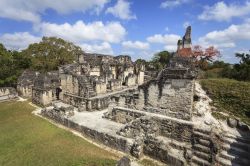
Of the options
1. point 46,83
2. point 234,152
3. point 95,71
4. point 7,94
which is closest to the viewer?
point 234,152

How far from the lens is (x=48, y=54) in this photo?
3069 centimetres

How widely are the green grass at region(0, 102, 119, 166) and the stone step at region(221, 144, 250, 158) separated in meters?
5.07

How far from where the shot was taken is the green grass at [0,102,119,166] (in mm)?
8469

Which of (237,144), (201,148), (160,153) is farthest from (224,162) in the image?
(160,153)

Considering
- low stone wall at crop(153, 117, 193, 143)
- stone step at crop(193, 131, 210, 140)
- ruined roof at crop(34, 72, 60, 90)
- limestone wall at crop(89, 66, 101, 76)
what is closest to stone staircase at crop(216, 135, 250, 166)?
stone step at crop(193, 131, 210, 140)

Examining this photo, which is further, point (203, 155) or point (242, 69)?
point (242, 69)

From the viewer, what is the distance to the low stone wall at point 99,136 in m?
9.48

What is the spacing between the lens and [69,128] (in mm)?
12445

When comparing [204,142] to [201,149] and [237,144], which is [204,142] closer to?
[201,149]

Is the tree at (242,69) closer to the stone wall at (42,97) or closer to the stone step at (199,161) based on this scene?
the stone step at (199,161)

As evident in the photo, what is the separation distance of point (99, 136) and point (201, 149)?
530cm

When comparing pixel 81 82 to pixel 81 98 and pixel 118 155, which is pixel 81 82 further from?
pixel 118 155

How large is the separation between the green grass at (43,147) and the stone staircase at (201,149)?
3.67 m

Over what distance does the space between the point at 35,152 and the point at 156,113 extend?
7101mm
